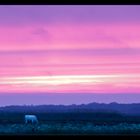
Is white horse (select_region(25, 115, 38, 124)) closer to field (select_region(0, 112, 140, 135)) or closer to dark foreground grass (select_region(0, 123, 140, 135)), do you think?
field (select_region(0, 112, 140, 135))

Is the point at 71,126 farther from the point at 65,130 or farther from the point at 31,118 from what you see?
the point at 31,118

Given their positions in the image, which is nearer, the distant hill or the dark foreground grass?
the dark foreground grass

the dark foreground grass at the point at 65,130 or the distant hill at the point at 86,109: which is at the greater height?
the distant hill at the point at 86,109

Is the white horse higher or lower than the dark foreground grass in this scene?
higher

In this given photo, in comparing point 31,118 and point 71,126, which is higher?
point 31,118

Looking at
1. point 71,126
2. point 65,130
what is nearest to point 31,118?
point 71,126

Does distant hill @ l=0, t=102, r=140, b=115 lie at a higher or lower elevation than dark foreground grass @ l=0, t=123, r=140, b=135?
higher

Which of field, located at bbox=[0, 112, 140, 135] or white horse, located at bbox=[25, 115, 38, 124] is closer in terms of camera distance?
field, located at bbox=[0, 112, 140, 135]

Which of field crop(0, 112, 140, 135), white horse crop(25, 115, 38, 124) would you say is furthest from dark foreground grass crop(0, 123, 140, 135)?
white horse crop(25, 115, 38, 124)

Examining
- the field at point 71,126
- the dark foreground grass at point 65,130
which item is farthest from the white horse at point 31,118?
the dark foreground grass at point 65,130

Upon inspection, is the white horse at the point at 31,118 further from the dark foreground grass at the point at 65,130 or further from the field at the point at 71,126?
the dark foreground grass at the point at 65,130

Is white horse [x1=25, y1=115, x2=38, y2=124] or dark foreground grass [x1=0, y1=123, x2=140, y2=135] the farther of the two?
white horse [x1=25, y1=115, x2=38, y2=124]

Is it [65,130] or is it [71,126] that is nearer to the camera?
[65,130]
